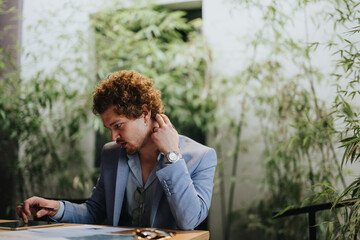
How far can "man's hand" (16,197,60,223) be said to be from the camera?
1.64m

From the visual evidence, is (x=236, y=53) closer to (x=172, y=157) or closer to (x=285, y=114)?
(x=285, y=114)

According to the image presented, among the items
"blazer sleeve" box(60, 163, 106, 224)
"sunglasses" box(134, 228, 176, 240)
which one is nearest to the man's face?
"blazer sleeve" box(60, 163, 106, 224)

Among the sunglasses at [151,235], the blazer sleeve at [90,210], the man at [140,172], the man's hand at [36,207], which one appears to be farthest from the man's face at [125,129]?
the sunglasses at [151,235]

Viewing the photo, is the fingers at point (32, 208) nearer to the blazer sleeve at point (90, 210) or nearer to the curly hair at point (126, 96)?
the blazer sleeve at point (90, 210)

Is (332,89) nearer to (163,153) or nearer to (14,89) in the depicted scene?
(163,153)

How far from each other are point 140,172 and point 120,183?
111 mm

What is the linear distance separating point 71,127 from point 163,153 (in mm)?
2486

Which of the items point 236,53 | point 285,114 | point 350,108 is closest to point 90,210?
point 350,108

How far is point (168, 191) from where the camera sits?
58.5 inches

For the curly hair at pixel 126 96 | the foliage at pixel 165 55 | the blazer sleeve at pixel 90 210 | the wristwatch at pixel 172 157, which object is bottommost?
the blazer sleeve at pixel 90 210

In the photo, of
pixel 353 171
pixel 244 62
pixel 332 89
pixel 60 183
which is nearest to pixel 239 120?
pixel 244 62

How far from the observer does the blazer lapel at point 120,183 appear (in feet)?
5.55

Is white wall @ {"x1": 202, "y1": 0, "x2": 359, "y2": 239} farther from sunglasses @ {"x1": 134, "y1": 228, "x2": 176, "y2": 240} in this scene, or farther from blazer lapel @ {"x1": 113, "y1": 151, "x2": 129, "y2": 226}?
sunglasses @ {"x1": 134, "y1": 228, "x2": 176, "y2": 240}

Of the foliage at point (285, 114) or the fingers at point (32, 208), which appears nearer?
the fingers at point (32, 208)
